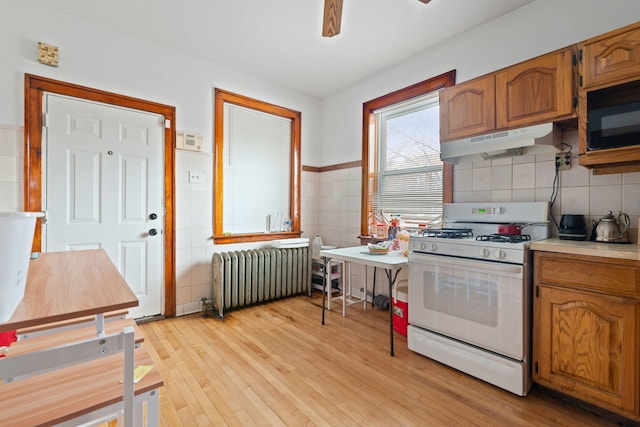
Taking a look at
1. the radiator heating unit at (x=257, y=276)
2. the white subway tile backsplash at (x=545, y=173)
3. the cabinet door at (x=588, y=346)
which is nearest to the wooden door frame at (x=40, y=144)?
the radiator heating unit at (x=257, y=276)

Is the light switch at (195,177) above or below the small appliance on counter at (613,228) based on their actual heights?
above

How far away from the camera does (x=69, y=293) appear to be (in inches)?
36.9

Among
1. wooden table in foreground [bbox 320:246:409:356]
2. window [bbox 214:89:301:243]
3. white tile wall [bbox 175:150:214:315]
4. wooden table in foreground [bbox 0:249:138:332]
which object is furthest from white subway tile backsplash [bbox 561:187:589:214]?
white tile wall [bbox 175:150:214:315]

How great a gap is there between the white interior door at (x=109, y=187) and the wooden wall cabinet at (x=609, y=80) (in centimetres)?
341

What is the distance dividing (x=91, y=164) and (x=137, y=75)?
0.95 meters

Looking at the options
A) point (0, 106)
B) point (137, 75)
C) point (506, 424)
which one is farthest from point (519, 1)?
point (0, 106)

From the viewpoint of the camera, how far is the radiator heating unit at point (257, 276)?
3.15 m

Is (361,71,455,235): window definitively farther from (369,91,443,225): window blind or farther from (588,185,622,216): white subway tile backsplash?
(588,185,622,216): white subway tile backsplash

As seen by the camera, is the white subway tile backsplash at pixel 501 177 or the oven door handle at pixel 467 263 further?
the white subway tile backsplash at pixel 501 177

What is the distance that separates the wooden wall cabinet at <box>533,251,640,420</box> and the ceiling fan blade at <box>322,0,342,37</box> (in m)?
1.91

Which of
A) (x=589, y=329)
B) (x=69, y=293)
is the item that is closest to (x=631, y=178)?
(x=589, y=329)

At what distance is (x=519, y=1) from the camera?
230 cm

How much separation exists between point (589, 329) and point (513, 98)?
5.05 feet

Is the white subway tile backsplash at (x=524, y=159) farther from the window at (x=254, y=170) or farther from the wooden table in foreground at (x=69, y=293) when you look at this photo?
the wooden table in foreground at (x=69, y=293)
